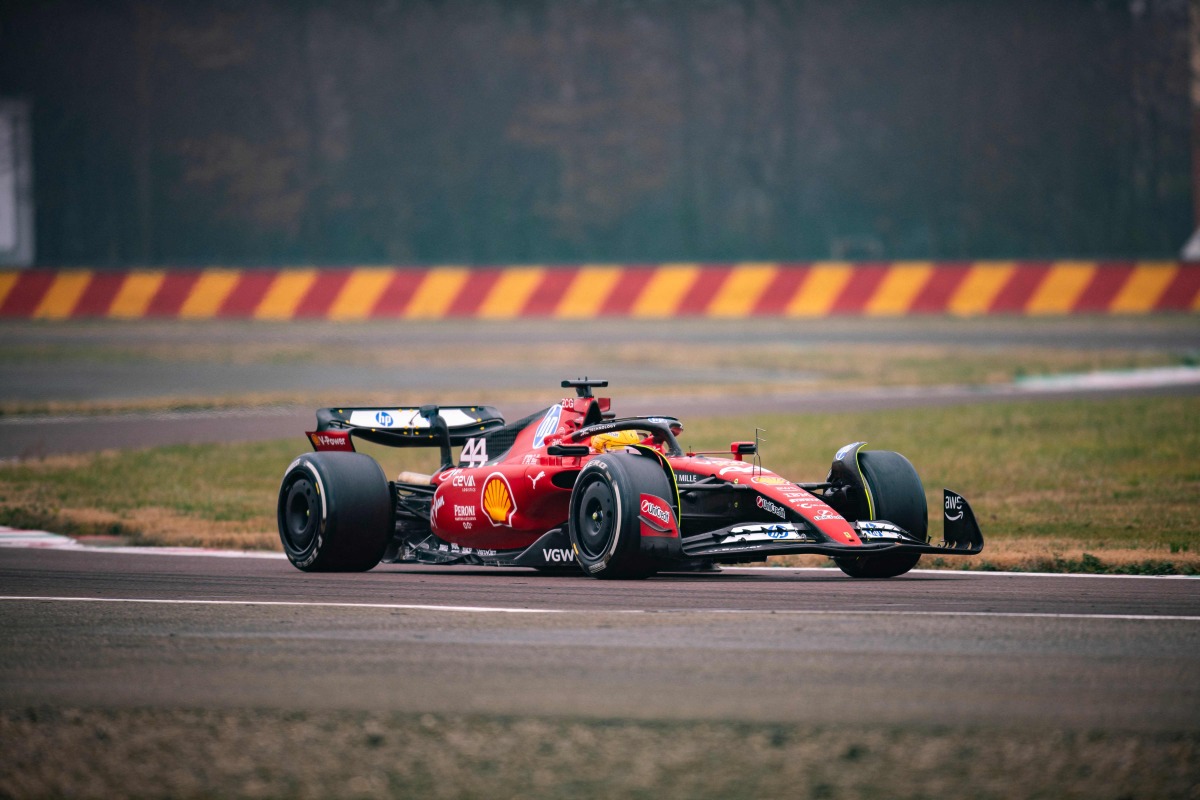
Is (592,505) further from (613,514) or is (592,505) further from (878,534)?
(878,534)

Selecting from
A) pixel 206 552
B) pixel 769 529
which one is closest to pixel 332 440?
pixel 206 552

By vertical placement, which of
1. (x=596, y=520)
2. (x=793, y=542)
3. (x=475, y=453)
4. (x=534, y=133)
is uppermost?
(x=534, y=133)

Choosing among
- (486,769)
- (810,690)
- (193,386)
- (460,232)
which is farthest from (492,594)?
(460,232)

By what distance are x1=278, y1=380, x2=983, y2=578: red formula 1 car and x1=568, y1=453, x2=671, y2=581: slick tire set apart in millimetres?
10

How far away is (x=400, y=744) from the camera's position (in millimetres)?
7000

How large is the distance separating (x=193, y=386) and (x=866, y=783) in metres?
24.4

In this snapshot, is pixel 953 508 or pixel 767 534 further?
pixel 953 508

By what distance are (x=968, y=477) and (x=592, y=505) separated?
766 centimetres

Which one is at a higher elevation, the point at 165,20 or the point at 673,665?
the point at 165,20

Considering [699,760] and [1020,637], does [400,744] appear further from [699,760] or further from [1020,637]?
[1020,637]

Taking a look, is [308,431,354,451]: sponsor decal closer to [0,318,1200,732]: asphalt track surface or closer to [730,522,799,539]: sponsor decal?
[0,318,1200,732]: asphalt track surface

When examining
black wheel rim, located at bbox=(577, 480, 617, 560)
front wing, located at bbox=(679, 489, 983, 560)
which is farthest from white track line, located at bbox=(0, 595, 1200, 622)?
black wheel rim, located at bbox=(577, 480, 617, 560)

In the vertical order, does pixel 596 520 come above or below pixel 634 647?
above

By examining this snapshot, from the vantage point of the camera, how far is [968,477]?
18.8 metres
